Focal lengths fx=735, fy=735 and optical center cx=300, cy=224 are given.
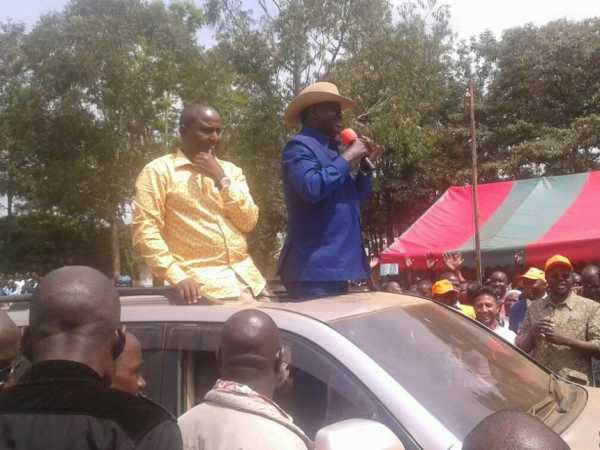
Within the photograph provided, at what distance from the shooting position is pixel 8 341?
10.4ft

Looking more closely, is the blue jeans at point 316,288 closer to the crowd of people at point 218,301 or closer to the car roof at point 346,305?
the crowd of people at point 218,301

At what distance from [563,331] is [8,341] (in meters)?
3.23

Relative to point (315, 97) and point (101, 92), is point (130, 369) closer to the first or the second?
point (315, 97)

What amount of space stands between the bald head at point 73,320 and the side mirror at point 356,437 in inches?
24.8

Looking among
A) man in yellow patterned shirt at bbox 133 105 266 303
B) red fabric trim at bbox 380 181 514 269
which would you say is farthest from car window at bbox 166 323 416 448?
red fabric trim at bbox 380 181 514 269

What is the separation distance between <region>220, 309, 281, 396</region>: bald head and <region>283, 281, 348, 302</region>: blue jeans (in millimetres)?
1337

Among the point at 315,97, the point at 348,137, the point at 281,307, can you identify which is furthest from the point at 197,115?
the point at 281,307

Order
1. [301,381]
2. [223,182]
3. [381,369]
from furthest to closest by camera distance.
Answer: [223,182], [301,381], [381,369]

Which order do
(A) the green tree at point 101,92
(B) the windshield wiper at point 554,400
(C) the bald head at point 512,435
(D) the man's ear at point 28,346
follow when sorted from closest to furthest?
1. (C) the bald head at point 512,435
2. (D) the man's ear at point 28,346
3. (B) the windshield wiper at point 554,400
4. (A) the green tree at point 101,92

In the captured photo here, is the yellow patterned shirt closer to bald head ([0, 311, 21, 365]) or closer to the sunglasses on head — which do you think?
bald head ([0, 311, 21, 365])

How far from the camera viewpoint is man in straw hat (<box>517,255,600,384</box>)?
4.45m

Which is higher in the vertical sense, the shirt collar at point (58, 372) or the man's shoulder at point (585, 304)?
the shirt collar at point (58, 372)

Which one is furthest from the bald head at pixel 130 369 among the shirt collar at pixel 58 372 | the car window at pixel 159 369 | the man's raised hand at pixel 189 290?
the shirt collar at pixel 58 372

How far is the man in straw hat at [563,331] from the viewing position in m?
4.45
